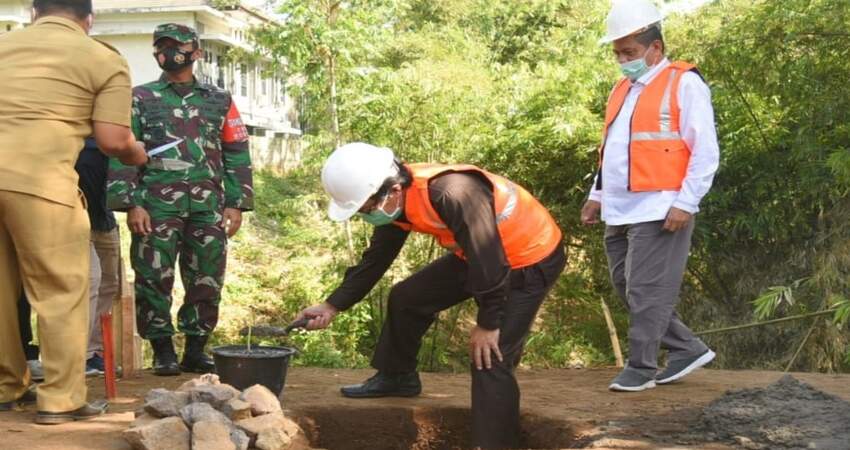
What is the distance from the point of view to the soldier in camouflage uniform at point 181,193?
244 inches

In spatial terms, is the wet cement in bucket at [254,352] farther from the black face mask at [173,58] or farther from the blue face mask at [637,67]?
the blue face mask at [637,67]

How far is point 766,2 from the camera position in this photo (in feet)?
27.5

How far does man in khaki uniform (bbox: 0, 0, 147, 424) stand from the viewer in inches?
189

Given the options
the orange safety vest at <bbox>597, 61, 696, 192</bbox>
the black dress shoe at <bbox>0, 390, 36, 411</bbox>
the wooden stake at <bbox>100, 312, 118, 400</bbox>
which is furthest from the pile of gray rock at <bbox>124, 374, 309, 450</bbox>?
the orange safety vest at <bbox>597, 61, 696, 192</bbox>

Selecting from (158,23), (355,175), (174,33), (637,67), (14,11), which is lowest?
(355,175)

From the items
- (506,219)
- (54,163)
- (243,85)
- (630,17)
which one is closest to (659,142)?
(630,17)

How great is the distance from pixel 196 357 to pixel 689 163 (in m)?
3.19

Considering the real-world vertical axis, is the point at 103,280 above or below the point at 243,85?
below

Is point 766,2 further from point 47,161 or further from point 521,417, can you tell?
point 47,161

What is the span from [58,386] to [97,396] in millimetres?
907

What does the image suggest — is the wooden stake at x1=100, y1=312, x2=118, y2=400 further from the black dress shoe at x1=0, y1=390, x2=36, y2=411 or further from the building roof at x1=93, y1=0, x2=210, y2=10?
the building roof at x1=93, y1=0, x2=210, y2=10

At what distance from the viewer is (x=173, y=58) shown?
6.21m

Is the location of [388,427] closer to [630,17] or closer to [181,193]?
[181,193]

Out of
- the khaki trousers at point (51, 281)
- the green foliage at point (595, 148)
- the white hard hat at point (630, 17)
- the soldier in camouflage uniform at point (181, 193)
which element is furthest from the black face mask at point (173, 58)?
the green foliage at point (595, 148)
